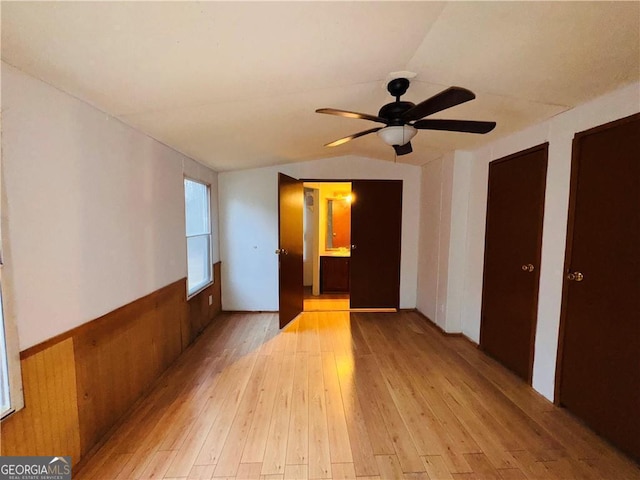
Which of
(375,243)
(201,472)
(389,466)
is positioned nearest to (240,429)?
(201,472)

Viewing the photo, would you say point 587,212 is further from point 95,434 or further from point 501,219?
point 95,434

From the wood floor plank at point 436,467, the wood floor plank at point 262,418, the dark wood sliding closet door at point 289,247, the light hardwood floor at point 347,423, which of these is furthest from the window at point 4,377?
the dark wood sliding closet door at point 289,247

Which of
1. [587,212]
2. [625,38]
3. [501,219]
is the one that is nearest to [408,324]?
[501,219]

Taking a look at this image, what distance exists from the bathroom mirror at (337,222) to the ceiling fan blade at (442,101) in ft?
14.2

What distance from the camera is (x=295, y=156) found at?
404 cm

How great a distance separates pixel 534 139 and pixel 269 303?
3856 millimetres

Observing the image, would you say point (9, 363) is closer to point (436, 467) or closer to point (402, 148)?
point (436, 467)

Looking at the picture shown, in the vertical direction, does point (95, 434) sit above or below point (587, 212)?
below

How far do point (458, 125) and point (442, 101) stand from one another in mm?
473

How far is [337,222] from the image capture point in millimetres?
6355

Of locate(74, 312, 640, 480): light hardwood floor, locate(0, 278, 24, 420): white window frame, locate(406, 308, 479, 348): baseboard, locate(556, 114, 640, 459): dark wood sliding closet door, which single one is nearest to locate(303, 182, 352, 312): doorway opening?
locate(406, 308, 479, 348): baseboard

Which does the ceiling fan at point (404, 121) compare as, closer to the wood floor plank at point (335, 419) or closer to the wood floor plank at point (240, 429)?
the wood floor plank at point (335, 419)

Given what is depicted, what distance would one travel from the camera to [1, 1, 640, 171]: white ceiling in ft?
3.90

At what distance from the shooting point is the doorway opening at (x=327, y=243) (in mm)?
5738
